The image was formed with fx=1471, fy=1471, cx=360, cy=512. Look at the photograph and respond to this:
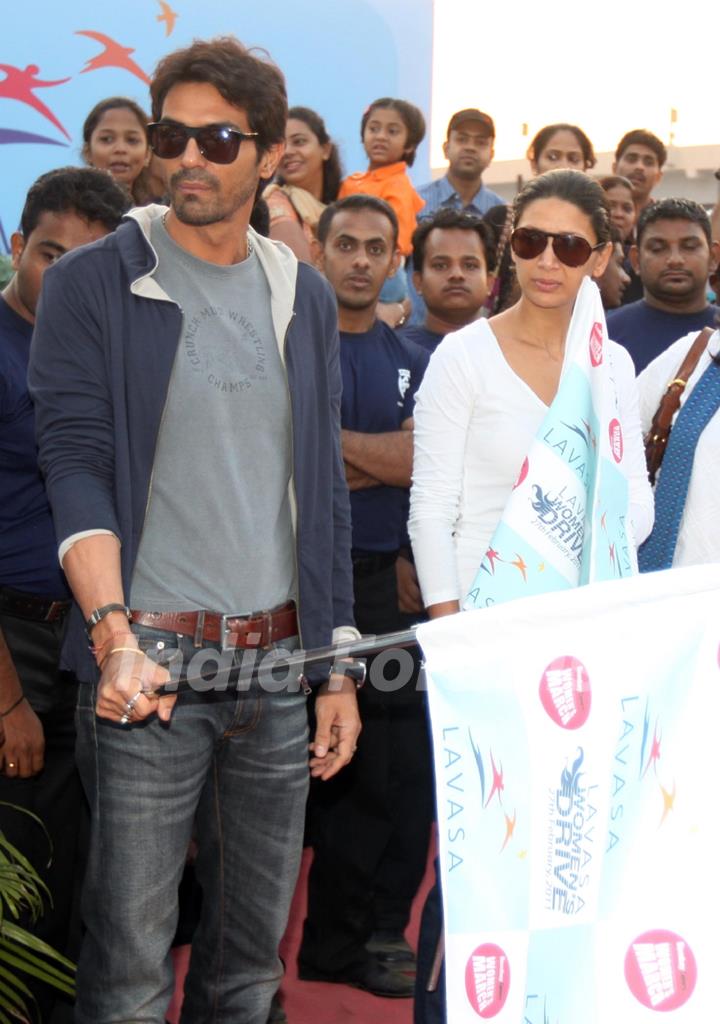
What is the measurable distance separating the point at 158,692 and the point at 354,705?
0.71 m

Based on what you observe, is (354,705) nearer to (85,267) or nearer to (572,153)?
(85,267)

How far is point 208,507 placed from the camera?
2984 millimetres

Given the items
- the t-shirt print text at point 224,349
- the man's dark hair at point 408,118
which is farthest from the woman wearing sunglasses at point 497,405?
the man's dark hair at point 408,118

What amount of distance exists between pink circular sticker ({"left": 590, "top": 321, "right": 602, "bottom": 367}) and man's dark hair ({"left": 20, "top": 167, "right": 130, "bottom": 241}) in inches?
52.1

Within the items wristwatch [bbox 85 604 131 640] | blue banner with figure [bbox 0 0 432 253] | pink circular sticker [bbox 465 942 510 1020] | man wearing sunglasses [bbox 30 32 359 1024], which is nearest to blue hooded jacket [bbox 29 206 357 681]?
man wearing sunglasses [bbox 30 32 359 1024]

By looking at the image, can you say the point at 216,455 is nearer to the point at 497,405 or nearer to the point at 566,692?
the point at 497,405

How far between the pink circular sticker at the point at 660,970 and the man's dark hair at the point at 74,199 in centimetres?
224

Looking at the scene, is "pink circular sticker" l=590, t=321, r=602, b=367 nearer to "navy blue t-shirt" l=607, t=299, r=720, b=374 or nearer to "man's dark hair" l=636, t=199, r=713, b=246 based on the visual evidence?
"navy blue t-shirt" l=607, t=299, r=720, b=374

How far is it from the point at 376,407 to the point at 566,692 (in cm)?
225

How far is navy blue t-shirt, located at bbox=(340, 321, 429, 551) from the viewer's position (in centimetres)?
472

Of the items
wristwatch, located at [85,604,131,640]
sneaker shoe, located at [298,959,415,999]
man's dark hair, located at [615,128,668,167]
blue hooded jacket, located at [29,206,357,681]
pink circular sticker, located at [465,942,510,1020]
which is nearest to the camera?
pink circular sticker, located at [465,942,510,1020]

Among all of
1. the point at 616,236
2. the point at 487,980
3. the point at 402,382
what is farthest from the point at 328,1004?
the point at 616,236

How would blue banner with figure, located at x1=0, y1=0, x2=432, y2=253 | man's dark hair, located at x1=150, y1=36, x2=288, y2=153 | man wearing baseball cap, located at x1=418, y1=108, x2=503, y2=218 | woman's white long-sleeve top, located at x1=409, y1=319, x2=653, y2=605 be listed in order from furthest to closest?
man wearing baseball cap, located at x1=418, y1=108, x2=503, y2=218, blue banner with figure, located at x1=0, y1=0, x2=432, y2=253, woman's white long-sleeve top, located at x1=409, y1=319, x2=653, y2=605, man's dark hair, located at x1=150, y1=36, x2=288, y2=153

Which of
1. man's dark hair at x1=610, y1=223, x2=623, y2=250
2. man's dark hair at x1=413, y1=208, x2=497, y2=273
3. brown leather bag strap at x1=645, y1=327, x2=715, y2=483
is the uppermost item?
man's dark hair at x1=610, y1=223, x2=623, y2=250
